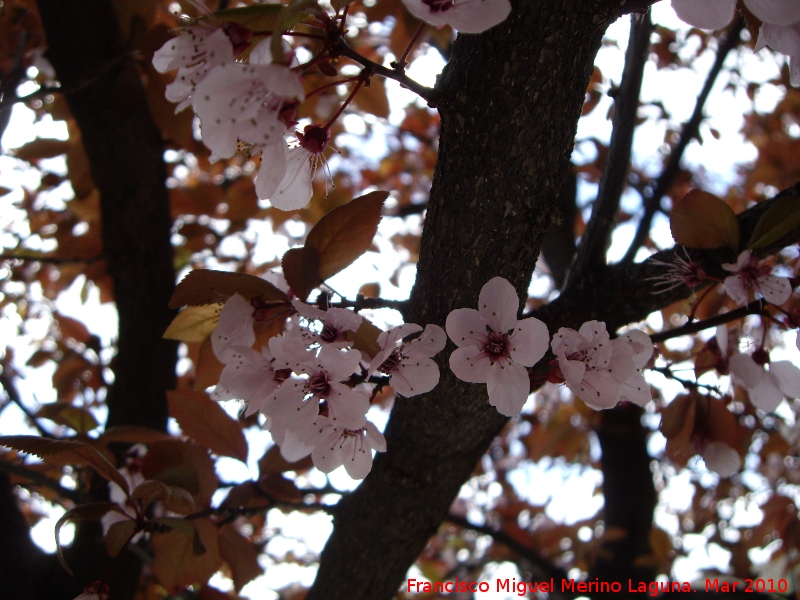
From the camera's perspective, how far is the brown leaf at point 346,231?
79cm

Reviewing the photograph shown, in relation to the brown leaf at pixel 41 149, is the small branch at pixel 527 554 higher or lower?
lower

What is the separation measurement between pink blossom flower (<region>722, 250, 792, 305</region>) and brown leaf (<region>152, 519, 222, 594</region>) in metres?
0.96

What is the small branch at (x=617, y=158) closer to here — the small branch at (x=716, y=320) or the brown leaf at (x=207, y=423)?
the small branch at (x=716, y=320)

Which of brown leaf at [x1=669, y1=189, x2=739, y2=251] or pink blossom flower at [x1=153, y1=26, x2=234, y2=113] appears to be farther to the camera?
brown leaf at [x1=669, y1=189, x2=739, y2=251]

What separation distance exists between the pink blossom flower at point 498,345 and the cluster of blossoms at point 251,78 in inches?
12.2

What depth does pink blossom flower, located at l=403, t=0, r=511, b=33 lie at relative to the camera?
57 cm

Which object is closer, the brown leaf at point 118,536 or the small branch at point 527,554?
the brown leaf at point 118,536

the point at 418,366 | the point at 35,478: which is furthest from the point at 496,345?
the point at 35,478

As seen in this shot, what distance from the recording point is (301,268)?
2.55 ft

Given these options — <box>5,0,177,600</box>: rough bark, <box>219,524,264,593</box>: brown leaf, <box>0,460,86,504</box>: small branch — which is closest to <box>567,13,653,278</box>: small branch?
<box>219,524,264,593</box>: brown leaf

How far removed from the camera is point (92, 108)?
5.08 feet

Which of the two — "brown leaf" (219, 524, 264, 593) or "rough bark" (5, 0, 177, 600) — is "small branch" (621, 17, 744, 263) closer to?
"brown leaf" (219, 524, 264, 593)

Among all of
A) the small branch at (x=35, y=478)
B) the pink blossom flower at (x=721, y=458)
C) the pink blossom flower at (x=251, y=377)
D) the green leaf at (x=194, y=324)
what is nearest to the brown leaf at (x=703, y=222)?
the pink blossom flower at (x=721, y=458)

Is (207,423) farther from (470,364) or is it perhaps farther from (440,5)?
(440,5)
